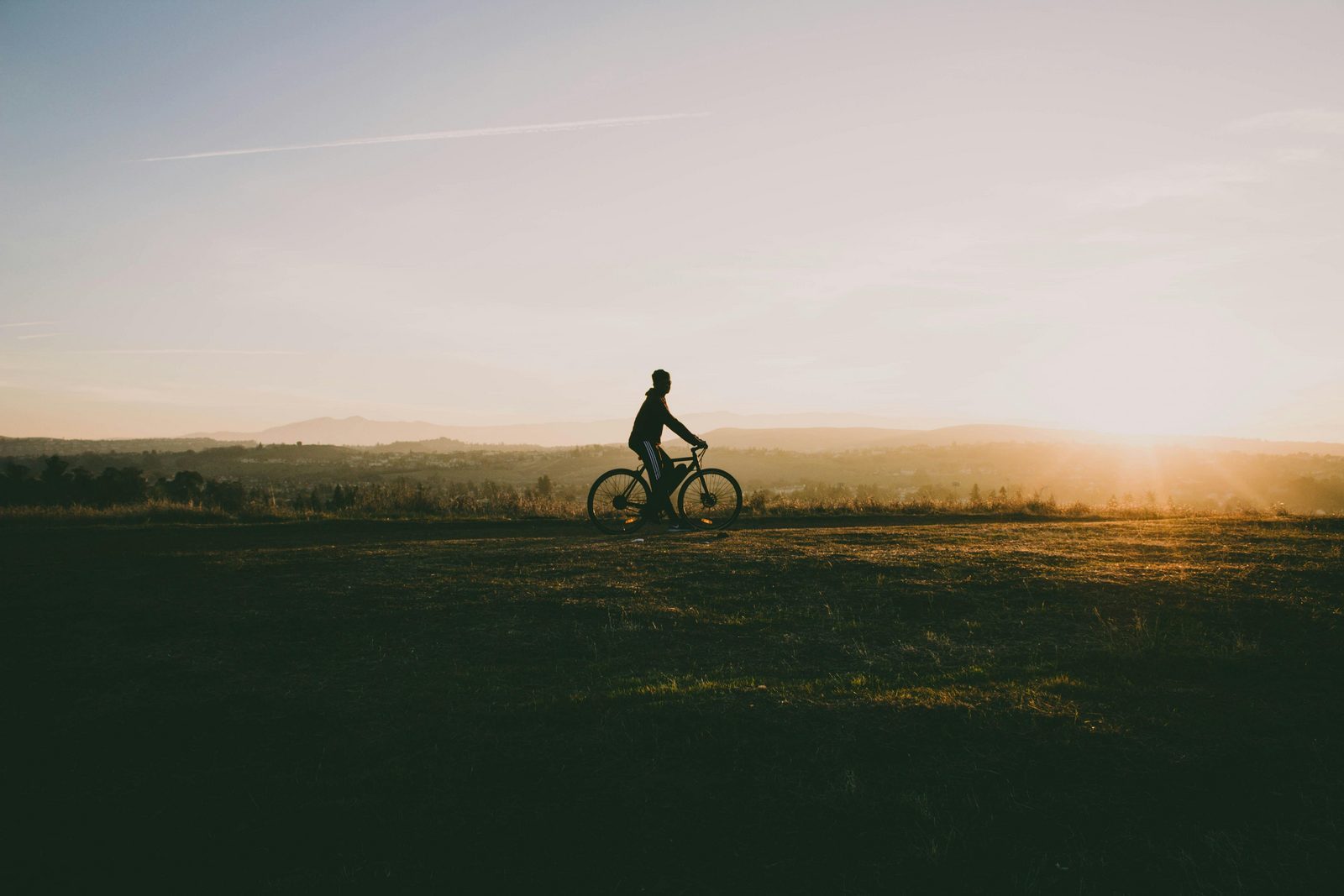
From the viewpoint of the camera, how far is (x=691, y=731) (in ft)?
14.6

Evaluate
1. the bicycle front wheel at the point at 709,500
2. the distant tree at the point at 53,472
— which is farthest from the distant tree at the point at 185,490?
the bicycle front wheel at the point at 709,500

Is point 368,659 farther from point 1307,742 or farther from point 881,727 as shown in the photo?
point 1307,742

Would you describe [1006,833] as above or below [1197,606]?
below

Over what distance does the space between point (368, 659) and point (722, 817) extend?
3.48 metres

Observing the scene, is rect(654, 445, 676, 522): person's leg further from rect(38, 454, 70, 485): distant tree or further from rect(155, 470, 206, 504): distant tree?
rect(38, 454, 70, 485): distant tree

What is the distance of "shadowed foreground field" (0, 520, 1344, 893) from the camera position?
3.34 m

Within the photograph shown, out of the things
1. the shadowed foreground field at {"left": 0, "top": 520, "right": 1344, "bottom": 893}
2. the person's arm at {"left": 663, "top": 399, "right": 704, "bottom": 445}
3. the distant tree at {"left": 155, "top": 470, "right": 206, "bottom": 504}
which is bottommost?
the shadowed foreground field at {"left": 0, "top": 520, "right": 1344, "bottom": 893}

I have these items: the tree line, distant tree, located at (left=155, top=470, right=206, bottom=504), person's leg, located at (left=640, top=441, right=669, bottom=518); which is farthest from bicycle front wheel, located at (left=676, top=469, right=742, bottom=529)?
distant tree, located at (left=155, top=470, right=206, bottom=504)

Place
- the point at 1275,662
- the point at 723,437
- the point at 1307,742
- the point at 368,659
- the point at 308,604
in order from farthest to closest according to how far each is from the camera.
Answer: the point at 723,437
the point at 308,604
the point at 368,659
the point at 1275,662
the point at 1307,742

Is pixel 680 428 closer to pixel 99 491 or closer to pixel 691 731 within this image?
pixel 691 731

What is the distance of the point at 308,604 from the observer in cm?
745

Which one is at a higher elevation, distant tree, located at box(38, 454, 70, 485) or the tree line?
distant tree, located at box(38, 454, 70, 485)

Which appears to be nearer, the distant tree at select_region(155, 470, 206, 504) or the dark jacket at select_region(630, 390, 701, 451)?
the dark jacket at select_region(630, 390, 701, 451)

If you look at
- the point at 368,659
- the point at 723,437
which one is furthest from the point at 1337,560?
the point at 723,437
